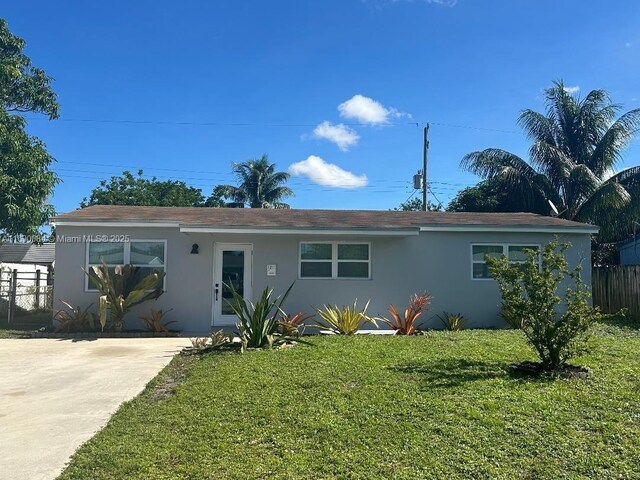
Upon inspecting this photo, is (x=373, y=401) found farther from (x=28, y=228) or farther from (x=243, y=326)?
(x=28, y=228)

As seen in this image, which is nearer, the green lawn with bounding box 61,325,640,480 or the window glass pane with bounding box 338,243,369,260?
the green lawn with bounding box 61,325,640,480

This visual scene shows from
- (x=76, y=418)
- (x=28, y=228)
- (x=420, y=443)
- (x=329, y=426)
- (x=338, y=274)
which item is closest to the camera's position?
(x=420, y=443)

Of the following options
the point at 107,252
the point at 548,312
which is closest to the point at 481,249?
the point at 548,312

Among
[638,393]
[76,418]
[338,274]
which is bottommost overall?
[76,418]

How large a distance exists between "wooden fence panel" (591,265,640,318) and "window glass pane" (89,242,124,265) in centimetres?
1357

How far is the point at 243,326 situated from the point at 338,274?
4109mm

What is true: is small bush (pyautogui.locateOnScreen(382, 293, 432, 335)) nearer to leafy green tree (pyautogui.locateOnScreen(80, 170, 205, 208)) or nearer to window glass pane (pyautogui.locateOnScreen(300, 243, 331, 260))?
window glass pane (pyautogui.locateOnScreen(300, 243, 331, 260))

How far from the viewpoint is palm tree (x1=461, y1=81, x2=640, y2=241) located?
2050 cm

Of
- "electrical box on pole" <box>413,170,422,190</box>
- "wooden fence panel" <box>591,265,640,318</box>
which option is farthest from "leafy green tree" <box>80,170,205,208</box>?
"wooden fence panel" <box>591,265,640,318</box>

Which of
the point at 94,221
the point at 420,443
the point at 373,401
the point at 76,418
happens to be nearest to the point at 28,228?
the point at 94,221

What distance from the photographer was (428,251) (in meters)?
12.9

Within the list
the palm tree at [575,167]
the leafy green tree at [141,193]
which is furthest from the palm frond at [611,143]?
the leafy green tree at [141,193]

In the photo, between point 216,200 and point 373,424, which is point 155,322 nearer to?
point 373,424

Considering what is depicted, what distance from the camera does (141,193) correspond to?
37.4 meters
